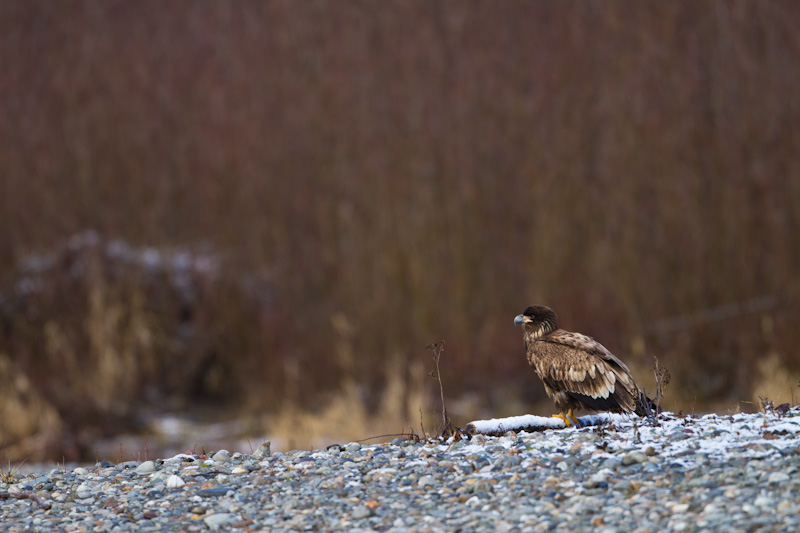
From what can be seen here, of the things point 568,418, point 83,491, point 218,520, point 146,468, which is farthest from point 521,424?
point 83,491

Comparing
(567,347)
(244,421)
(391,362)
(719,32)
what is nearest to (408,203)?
(391,362)

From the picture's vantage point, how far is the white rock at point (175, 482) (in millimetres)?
5238

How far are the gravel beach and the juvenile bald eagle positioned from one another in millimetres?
184

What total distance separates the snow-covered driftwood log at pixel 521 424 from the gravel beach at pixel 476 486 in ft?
0.35

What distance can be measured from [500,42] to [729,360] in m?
8.61

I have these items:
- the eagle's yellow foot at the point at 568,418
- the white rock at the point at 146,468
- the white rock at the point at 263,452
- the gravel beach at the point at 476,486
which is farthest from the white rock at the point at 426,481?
the white rock at the point at 146,468

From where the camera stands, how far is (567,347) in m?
6.26

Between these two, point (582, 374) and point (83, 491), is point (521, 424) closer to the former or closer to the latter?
point (582, 374)

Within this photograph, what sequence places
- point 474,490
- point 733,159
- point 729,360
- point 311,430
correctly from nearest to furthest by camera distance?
point 474,490, point 311,430, point 729,360, point 733,159

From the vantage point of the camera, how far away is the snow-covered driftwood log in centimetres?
Answer: 575

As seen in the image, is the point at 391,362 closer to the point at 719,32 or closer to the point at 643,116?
the point at 643,116

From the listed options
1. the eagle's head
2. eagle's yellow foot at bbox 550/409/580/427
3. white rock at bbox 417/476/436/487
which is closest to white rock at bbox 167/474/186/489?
white rock at bbox 417/476/436/487

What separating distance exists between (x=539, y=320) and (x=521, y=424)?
1115 mm

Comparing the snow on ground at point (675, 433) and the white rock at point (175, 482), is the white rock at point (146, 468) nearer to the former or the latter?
the white rock at point (175, 482)
